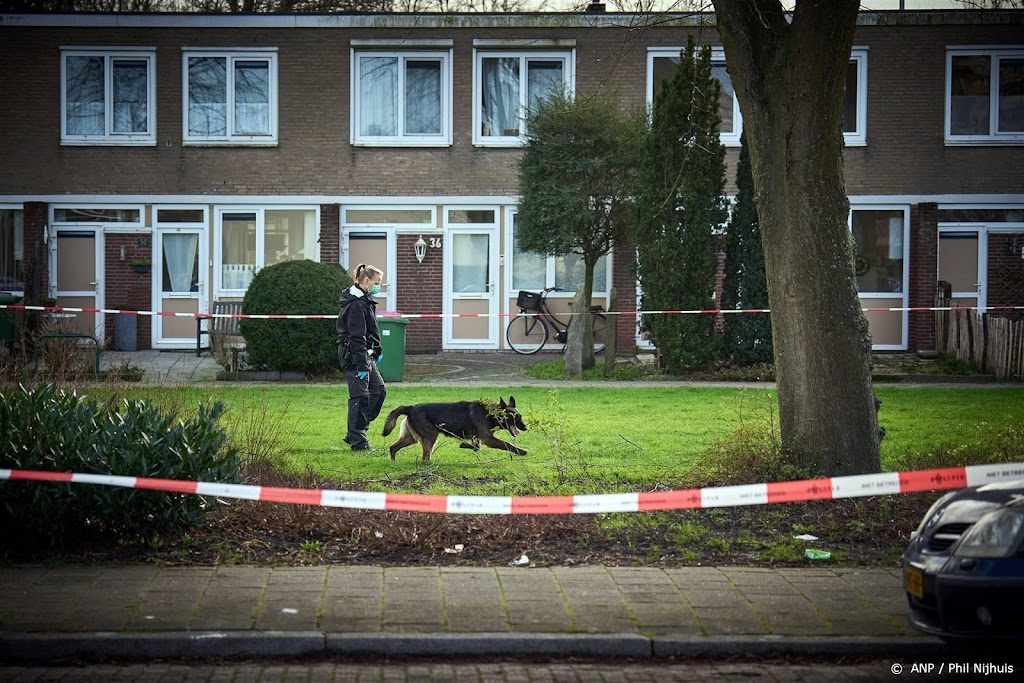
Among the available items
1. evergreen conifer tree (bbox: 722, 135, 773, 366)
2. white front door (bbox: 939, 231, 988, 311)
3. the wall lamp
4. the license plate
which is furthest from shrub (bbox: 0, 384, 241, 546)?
white front door (bbox: 939, 231, 988, 311)

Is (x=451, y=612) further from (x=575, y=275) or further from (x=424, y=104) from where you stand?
(x=424, y=104)

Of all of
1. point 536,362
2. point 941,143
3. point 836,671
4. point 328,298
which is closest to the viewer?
point 836,671

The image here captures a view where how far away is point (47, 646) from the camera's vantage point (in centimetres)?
612

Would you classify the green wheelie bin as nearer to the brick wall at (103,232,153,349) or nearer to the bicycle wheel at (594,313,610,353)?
the bicycle wheel at (594,313,610,353)

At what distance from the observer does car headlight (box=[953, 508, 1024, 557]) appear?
17.2ft

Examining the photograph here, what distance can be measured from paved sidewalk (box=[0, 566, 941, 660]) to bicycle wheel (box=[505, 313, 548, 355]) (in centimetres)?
1749

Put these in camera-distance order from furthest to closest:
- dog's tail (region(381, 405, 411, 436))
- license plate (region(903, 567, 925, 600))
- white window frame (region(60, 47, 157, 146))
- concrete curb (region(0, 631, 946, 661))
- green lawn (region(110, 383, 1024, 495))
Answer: white window frame (region(60, 47, 157, 146)), dog's tail (region(381, 405, 411, 436)), green lawn (region(110, 383, 1024, 495)), concrete curb (region(0, 631, 946, 661)), license plate (region(903, 567, 925, 600))

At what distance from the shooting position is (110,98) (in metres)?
25.4

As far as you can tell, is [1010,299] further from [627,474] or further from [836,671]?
[836,671]

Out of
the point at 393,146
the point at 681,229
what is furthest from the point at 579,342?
the point at 393,146

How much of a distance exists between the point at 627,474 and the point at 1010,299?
692 inches

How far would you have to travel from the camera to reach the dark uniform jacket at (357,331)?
1216 cm

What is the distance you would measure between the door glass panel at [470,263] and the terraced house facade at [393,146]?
0.23 feet

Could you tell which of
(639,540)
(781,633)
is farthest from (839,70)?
(781,633)
